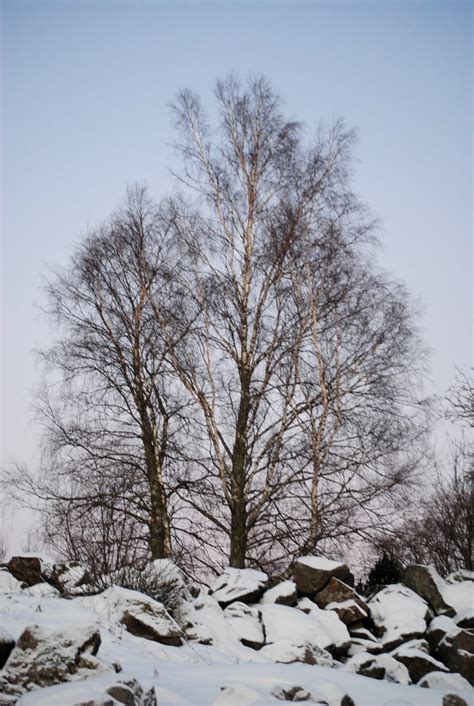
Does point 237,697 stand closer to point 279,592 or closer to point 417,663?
point 417,663

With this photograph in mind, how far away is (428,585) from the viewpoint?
911 cm

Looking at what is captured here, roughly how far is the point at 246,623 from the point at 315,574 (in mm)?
1561

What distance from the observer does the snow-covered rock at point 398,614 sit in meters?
7.95

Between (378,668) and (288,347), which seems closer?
(378,668)

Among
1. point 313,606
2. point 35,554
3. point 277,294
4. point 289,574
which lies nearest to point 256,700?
point 313,606

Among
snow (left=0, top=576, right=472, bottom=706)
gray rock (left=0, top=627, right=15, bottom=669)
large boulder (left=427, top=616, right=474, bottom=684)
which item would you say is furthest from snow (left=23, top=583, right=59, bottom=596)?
large boulder (left=427, top=616, right=474, bottom=684)

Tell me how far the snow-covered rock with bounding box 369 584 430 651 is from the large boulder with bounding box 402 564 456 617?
243 millimetres

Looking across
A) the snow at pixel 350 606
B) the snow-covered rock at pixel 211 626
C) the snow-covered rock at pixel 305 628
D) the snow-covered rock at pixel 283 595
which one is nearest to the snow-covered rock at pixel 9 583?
the snow-covered rock at pixel 211 626

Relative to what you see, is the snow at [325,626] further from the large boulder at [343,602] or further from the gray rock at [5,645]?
the gray rock at [5,645]

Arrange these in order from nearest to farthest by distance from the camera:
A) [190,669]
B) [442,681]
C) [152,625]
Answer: [190,669] < [152,625] < [442,681]

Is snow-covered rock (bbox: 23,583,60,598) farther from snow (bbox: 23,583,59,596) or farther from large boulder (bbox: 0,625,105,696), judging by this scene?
large boulder (bbox: 0,625,105,696)

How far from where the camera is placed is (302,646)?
22.4 ft

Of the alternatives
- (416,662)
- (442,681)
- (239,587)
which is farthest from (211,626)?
(442,681)

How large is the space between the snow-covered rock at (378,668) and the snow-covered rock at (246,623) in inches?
43.9
